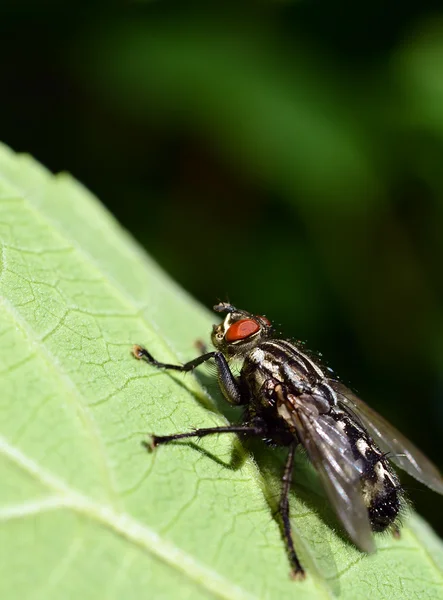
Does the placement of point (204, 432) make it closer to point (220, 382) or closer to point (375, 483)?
point (220, 382)

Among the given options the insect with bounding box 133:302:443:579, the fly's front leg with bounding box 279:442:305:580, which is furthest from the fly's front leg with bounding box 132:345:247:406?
the fly's front leg with bounding box 279:442:305:580

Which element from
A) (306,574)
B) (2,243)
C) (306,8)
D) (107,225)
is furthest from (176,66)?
Result: (306,574)

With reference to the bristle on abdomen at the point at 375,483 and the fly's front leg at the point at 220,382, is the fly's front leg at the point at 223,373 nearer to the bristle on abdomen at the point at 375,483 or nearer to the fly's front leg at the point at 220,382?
the fly's front leg at the point at 220,382

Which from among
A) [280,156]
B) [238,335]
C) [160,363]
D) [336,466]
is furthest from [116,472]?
[280,156]

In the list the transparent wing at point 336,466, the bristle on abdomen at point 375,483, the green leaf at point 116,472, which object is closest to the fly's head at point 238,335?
the green leaf at point 116,472

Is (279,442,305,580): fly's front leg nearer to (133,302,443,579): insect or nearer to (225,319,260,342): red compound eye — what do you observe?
(133,302,443,579): insect

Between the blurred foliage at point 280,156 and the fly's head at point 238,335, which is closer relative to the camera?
the fly's head at point 238,335

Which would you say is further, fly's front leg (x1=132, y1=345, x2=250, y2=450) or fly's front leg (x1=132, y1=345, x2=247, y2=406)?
fly's front leg (x1=132, y1=345, x2=247, y2=406)
